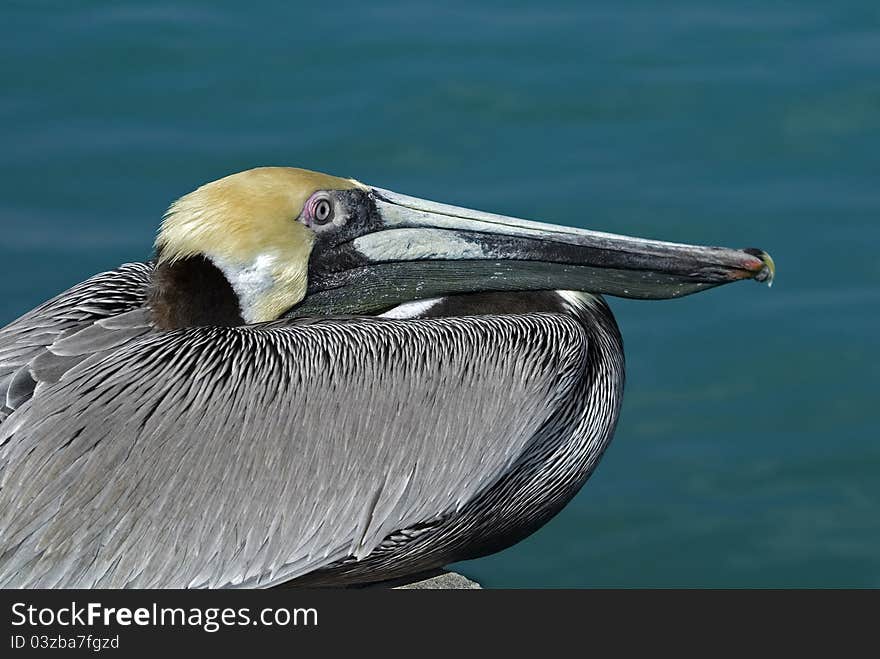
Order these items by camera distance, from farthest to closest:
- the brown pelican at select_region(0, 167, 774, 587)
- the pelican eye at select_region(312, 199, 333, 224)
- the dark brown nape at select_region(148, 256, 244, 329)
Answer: the pelican eye at select_region(312, 199, 333, 224)
the dark brown nape at select_region(148, 256, 244, 329)
the brown pelican at select_region(0, 167, 774, 587)

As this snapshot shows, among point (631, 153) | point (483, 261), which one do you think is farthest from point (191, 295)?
point (631, 153)

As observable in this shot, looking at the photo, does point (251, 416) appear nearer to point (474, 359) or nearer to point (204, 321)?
point (204, 321)

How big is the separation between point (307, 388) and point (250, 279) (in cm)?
35

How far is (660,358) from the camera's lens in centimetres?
654

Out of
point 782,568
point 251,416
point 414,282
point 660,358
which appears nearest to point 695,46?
point 660,358

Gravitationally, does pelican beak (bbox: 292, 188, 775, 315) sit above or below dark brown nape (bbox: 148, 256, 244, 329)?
above

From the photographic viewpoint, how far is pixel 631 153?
7641mm

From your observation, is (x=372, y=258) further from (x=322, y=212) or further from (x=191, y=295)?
(x=191, y=295)

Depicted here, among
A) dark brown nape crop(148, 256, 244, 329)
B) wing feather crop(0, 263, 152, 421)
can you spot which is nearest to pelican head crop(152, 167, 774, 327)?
dark brown nape crop(148, 256, 244, 329)

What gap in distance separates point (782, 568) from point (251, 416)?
7.86 ft

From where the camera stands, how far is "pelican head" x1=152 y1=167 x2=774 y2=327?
4352 mm

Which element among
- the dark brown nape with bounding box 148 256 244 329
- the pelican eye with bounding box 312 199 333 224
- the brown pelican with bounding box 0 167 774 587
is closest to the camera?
the brown pelican with bounding box 0 167 774 587

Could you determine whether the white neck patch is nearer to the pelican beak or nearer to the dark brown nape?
the dark brown nape

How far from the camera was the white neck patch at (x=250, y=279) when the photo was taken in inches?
171
